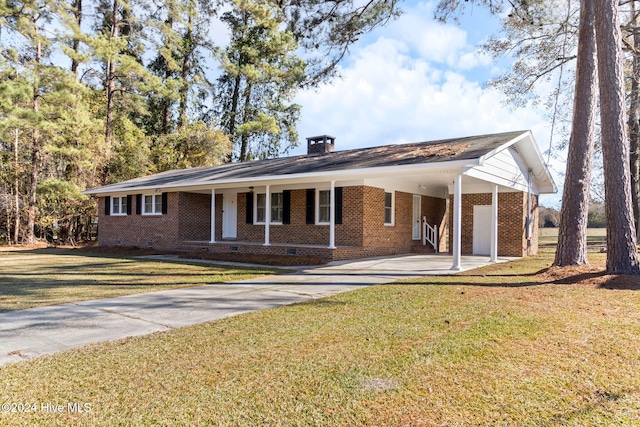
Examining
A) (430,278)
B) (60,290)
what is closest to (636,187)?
(430,278)

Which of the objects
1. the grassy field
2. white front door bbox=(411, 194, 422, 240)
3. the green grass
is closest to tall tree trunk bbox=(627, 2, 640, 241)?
white front door bbox=(411, 194, 422, 240)

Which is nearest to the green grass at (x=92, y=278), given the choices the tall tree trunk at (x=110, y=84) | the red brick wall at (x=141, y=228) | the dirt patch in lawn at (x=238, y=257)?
the dirt patch in lawn at (x=238, y=257)

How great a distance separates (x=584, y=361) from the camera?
3885 millimetres

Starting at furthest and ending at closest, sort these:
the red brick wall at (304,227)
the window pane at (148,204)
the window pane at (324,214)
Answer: the window pane at (148,204)
the window pane at (324,214)
the red brick wall at (304,227)

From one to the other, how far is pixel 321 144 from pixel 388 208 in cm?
500

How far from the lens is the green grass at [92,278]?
729 cm

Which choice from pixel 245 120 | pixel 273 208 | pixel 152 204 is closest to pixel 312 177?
pixel 273 208

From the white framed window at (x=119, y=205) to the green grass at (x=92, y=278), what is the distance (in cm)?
712

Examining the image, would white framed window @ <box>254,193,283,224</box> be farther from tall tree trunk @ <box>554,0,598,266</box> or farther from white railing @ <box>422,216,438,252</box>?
tall tree trunk @ <box>554,0,598,266</box>

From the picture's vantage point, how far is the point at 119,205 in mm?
20516

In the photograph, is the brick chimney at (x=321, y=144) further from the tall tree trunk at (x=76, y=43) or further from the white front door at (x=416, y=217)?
the tall tree trunk at (x=76, y=43)

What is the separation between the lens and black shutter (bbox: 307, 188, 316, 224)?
15.3m

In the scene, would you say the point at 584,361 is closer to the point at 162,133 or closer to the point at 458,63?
the point at 458,63

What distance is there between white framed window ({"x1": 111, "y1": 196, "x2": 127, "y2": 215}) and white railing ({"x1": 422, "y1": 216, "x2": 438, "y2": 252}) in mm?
13658
